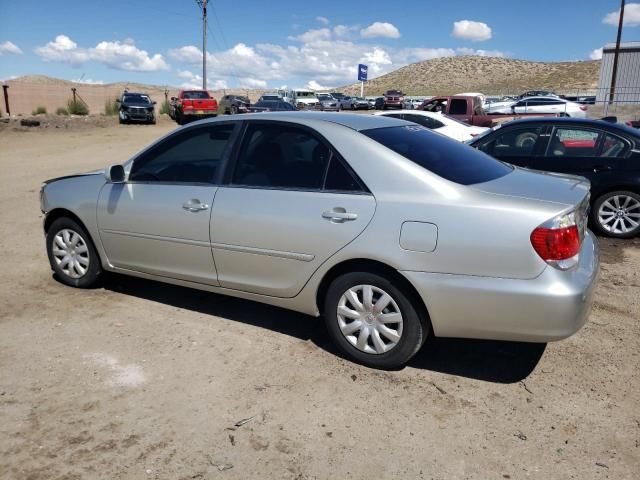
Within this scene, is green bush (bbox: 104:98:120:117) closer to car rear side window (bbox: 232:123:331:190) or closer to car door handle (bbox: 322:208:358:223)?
car rear side window (bbox: 232:123:331:190)

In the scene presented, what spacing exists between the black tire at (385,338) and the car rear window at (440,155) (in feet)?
2.63

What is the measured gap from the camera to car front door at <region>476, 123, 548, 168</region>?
25.1 feet

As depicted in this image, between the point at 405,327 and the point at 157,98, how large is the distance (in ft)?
147

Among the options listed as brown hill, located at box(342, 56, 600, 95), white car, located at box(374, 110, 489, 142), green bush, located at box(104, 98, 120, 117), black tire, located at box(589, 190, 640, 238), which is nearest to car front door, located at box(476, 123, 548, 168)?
black tire, located at box(589, 190, 640, 238)

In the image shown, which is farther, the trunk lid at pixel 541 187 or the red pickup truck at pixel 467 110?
the red pickup truck at pixel 467 110

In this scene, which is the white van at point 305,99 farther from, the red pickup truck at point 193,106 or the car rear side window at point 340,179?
the car rear side window at point 340,179

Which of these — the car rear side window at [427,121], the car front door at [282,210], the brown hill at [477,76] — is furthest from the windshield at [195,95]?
the brown hill at [477,76]

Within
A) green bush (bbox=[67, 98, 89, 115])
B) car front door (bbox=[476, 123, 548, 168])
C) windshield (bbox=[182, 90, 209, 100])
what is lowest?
car front door (bbox=[476, 123, 548, 168])

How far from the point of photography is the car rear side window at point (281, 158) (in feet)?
13.2

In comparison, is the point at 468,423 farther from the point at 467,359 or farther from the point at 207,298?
the point at 207,298

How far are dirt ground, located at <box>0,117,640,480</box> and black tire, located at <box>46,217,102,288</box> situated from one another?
0.67ft

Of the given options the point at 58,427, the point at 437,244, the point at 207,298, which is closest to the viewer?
the point at 58,427

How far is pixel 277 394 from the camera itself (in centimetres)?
359

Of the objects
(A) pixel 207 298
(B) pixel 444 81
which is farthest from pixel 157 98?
(B) pixel 444 81
